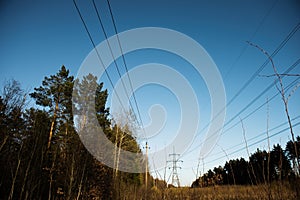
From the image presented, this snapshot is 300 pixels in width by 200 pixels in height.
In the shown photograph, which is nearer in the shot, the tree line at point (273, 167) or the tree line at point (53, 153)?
the tree line at point (273, 167)

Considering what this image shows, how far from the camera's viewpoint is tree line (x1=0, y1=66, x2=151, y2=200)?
14.8 feet

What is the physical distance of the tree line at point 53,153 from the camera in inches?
177

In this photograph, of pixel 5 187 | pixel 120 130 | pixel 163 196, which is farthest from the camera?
pixel 120 130

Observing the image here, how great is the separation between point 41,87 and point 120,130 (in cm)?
1032

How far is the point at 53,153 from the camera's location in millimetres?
6531

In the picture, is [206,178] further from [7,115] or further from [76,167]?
[7,115]

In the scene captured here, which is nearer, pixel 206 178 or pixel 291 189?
pixel 291 189

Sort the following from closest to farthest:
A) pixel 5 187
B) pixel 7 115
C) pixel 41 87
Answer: pixel 7 115
pixel 5 187
pixel 41 87

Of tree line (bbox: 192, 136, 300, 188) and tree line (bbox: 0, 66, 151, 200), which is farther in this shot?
tree line (bbox: 0, 66, 151, 200)

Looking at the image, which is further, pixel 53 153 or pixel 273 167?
pixel 53 153

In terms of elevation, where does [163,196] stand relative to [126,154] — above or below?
below

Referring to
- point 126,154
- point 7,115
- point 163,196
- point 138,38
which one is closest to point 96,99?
point 126,154

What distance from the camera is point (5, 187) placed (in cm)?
593

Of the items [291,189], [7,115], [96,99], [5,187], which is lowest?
[5,187]
